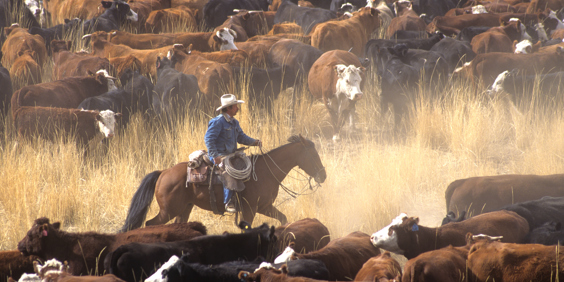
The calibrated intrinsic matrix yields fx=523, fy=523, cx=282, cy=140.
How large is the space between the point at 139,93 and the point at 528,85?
7396 millimetres

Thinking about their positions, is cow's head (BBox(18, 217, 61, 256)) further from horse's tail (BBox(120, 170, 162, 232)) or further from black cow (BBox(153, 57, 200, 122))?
black cow (BBox(153, 57, 200, 122))

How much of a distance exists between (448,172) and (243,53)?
5.52 metres

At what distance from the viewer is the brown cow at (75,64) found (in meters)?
11.5

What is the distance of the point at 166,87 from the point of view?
9844 mm

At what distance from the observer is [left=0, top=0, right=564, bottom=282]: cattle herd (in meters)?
4.30

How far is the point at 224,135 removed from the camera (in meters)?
6.32

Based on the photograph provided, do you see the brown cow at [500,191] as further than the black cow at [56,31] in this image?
No

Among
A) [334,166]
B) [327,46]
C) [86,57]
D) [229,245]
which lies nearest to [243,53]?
[327,46]

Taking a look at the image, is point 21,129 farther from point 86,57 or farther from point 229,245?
point 229,245

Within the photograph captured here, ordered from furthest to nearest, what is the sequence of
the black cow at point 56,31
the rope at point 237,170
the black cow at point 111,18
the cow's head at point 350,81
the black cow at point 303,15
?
the black cow at point 303,15, the black cow at point 111,18, the black cow at point 56,31, the cow's head at point 350,81, the rope at point 237,170

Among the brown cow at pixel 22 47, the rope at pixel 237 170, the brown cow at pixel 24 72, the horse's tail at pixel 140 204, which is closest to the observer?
the rope at pixel 237 170

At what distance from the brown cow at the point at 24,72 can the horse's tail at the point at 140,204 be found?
674 centimetres

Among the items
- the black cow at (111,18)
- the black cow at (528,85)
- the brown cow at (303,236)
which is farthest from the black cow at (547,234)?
the black cow at (111,18)

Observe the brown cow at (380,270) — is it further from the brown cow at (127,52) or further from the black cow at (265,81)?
the brown cow at (127,52)
